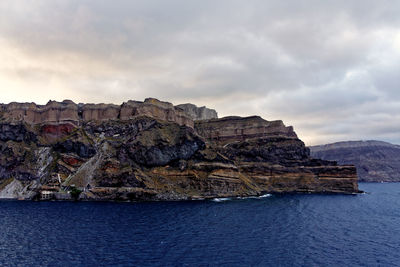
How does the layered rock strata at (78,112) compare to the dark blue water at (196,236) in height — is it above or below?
above

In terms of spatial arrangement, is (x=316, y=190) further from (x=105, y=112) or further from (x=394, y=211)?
(x=105, y=112)

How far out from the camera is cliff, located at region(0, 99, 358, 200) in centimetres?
13850

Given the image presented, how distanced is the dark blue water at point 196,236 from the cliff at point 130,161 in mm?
29313

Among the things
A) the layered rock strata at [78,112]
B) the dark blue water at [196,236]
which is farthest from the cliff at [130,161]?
the dark blue water at [196,236]

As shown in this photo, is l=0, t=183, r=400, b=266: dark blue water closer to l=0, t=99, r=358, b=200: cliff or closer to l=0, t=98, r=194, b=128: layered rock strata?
l=0, t=99, r=358, b=200: cliff

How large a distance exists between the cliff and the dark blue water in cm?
2931

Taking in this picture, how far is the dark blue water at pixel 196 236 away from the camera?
180 feet

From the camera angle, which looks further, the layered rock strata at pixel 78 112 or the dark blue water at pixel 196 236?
the layered rock strata at pixel 78 112

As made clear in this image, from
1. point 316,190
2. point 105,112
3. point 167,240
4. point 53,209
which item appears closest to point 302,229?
point 167,240

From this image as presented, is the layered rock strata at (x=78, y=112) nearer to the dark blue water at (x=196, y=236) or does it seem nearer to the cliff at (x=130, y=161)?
the cliff at (x=130, y=161)

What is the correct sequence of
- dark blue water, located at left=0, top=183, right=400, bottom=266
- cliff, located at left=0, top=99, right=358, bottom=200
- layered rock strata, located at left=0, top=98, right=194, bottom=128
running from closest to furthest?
dark blue water, located at left=0, top=183, right=400, bottom=266
cliff, located at left=0, top=99, right=358, bottom=200
layered rock strata, located at left=0, top=98, right=194, bottom=128

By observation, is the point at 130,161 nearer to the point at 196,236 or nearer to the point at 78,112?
the point at 78,112

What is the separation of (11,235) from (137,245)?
110 ft

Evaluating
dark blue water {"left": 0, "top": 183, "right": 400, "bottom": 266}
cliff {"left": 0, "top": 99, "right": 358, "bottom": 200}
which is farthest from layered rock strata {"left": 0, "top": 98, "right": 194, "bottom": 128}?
dark blue water {"left": 0, "top": 183, "right": 400, "bottom": 266}
